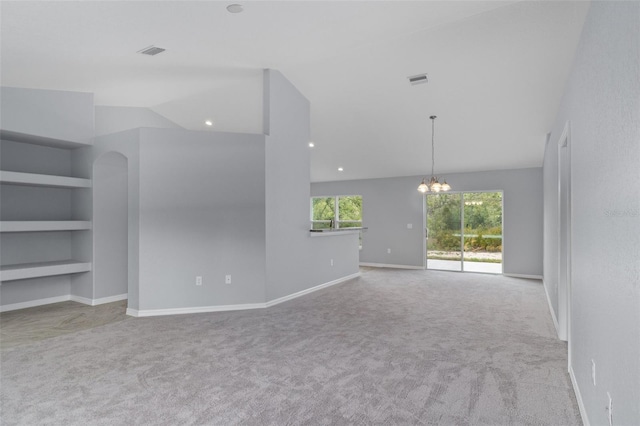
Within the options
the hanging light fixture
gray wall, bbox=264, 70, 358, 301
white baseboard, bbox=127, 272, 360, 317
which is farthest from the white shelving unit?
the hanging light fixture

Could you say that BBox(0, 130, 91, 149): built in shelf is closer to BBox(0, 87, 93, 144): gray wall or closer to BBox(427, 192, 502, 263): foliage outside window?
BBox(0, 87, 93, 144): gray wall

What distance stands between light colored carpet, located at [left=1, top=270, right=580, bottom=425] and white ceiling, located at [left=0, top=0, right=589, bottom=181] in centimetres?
302

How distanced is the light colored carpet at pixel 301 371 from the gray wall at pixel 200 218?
409 mm

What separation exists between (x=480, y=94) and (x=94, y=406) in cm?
562

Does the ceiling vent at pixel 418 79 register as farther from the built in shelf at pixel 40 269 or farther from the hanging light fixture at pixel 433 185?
the built in shelf at pixel 40 269

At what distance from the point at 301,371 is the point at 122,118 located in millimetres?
5525

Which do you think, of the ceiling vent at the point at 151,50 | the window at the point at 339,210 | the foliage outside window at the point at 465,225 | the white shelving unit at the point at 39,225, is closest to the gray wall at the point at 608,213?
the ceiling vent at the point at 151,50

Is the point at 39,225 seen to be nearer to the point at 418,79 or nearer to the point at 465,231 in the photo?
the point at 418,79

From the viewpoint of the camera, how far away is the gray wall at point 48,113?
4.56 metres

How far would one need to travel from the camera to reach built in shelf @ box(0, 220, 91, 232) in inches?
181

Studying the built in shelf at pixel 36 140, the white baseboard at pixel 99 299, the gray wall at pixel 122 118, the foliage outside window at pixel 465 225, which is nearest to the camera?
the built in shelf at pixel 36 140

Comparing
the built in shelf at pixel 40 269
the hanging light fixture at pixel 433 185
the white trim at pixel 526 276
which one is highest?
the hanging light fixture at pixel 433 185

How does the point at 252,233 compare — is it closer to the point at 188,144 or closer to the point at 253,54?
the point at 188,144

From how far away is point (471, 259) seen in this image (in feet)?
27.2
